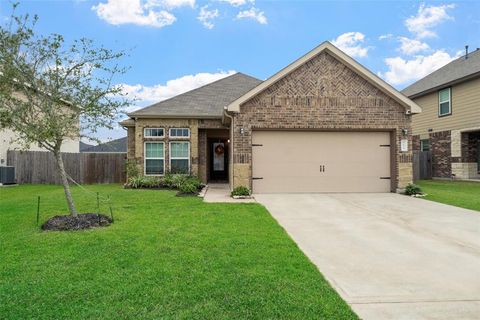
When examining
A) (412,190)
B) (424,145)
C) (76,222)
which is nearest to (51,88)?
(76,222)

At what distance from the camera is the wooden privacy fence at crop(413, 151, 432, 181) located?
1895 cm

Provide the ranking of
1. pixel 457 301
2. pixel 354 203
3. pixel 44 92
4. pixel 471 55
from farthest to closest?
pixel 471 55 → pixel 354 203 → pixel 44 92 → pixel 457 301

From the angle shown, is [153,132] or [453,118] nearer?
[153,132]

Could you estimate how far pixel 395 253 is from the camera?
16.6 ft

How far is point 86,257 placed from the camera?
471cm

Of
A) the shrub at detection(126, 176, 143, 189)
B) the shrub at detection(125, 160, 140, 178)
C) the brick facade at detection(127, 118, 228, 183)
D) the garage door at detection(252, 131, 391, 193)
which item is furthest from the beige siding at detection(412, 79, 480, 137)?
the shrub at detection(125, 160, 140, 178)

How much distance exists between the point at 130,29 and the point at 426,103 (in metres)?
17.4

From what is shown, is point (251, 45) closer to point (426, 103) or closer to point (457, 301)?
point (426, 103)

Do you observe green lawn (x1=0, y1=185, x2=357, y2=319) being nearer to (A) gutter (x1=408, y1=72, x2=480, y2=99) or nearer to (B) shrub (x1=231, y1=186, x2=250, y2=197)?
(B) shrub (x1=231, y1=186, x2=250, y2=197)

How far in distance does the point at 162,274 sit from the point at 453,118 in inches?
746

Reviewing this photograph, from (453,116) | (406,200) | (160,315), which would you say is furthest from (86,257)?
(453,116)

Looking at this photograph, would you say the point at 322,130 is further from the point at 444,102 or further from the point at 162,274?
the point at 444,102

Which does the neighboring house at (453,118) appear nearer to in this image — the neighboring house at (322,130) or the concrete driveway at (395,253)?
the neighboring house at (322,130)

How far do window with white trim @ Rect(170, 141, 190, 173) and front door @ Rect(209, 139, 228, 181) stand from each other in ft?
11.0
